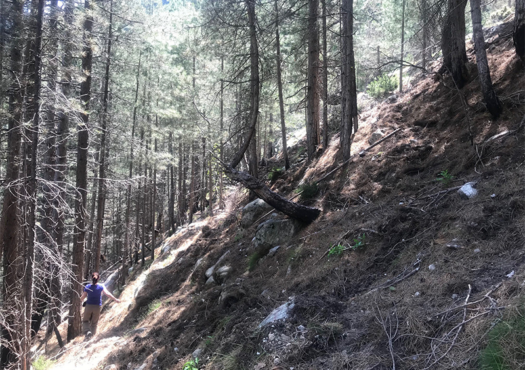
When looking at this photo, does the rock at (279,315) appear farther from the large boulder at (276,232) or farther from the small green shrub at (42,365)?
the small green shrub at (42,365)

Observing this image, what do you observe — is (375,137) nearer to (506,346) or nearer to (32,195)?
(506,346)

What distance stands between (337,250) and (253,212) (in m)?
4.78

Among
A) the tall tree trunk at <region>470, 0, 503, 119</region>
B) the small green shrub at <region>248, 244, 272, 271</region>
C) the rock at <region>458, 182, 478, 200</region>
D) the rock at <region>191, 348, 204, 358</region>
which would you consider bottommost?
the rock at <region>191, 348, 204, 358</region>

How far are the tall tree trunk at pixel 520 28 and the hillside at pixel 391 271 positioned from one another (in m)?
0.30

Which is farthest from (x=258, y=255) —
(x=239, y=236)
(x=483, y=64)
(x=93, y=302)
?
(x=483, y=64)

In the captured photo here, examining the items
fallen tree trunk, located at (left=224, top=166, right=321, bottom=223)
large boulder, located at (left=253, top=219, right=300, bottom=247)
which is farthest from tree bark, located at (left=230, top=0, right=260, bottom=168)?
large boulder, located at (left=253, top=219, right=300, bottom=247)

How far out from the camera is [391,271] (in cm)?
468

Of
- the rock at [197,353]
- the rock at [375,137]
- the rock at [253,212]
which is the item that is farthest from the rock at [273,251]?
the rock at [375,137]

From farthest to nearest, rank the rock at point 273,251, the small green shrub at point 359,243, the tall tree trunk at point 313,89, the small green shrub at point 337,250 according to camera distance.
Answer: the tall tree trunk at point 313,89, the rock at point 273,251, the small green shrub at point 337,250, the small green shrub at point 359,243

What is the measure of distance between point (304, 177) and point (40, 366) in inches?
381

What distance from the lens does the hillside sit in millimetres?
3139

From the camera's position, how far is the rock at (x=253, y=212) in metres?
10.3

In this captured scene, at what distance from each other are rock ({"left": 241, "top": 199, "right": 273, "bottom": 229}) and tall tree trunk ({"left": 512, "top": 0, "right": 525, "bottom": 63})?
23.2 feet

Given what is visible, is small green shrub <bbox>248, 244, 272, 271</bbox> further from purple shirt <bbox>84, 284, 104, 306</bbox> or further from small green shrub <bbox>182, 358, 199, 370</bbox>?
purple shirt <bbox>84, 284, 104, 306</bbox>
